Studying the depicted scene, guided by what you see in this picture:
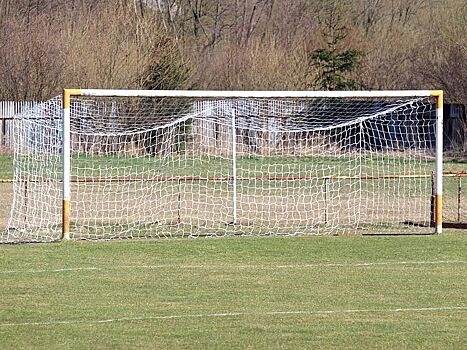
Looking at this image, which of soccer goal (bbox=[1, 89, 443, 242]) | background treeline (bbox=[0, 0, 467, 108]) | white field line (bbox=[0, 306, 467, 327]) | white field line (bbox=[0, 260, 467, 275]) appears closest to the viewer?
white field line (bbox=[0, 306, 467, 327])

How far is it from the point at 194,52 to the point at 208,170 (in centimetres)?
3612

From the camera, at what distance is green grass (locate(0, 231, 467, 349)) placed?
396 inches

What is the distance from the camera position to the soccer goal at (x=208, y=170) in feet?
64.6

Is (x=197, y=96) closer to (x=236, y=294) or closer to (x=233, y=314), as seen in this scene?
(x=236, y=294)

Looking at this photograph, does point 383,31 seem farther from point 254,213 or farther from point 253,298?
point 253,298

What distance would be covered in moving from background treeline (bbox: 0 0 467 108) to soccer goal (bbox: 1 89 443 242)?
10.5m

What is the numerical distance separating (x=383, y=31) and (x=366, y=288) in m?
53.9

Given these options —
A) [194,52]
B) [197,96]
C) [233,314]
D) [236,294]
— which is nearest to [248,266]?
[236,294]

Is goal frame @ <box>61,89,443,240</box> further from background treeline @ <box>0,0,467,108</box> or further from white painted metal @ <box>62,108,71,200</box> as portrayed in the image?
background treeline @ <box>0,0,467,108</box>

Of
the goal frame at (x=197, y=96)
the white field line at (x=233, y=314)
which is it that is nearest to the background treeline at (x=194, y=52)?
the goal frame at (x=197, y=96)

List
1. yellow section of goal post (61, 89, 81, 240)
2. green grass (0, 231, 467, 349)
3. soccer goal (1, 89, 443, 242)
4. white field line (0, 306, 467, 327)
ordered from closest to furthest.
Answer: green grass (0, 231, 467, 349) → white field line (0, 306, 467, 327) → yellow section of goal post (61, 89, 81, 240) → soccer goal (1, 89, 443, 242)

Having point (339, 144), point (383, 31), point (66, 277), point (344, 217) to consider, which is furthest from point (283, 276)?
point (383, 31)

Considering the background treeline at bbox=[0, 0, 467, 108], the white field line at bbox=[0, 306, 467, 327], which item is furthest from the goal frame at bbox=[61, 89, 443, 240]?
the background treeline at bbox=[0, 0, 467, 108]

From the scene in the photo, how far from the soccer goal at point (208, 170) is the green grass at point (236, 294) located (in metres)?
2.19
